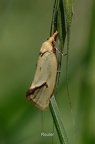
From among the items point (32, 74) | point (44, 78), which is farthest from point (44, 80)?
point (32, 74)

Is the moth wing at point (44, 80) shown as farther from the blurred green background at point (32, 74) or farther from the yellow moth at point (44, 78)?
the blurred green background at point (32, 74)

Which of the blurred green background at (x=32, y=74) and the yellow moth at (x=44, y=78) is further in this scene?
the blurred green background at (x=32, y=74)

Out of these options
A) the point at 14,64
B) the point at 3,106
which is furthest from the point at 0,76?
the point at 3,106

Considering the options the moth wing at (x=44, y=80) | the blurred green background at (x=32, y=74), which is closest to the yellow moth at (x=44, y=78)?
the moth wing at (x=44, y=80)

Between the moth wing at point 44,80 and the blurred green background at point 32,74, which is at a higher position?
the moth wing at point 44,80

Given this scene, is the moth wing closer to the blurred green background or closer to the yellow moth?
the yellow moth

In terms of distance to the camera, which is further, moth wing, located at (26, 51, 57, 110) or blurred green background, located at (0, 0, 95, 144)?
blurred green background, located at (0, 0, 95, 144)

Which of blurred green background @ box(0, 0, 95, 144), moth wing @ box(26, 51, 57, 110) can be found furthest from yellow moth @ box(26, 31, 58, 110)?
blurred green background @ box(0, 0, 95, 144)
